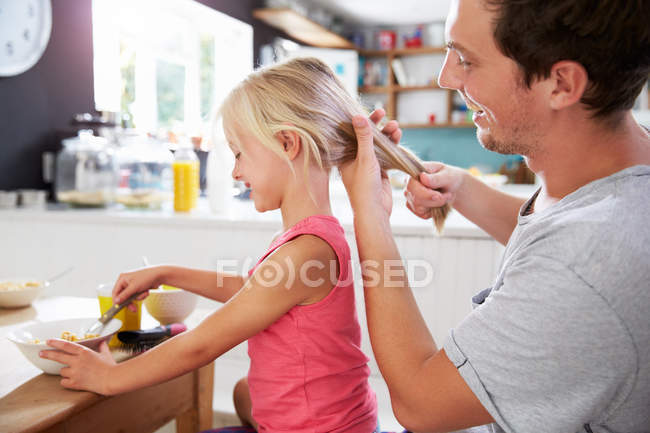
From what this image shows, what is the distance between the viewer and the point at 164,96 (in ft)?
11.8

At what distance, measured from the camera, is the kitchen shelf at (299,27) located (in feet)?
13.8

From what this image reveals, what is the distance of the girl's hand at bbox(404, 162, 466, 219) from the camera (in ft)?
3.64

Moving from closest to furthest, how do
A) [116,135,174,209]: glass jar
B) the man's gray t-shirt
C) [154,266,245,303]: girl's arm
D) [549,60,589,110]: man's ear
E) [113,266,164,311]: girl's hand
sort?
the man's gray t-shirt → [549,60,589,110]: man's ear → [113,266,164,311]: girl's hand → [154,266,245,303]: girl's arm → [116,135,174,209]: glass jar

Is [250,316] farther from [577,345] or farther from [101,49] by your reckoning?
[101,49]

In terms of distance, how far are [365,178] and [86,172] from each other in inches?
66.8

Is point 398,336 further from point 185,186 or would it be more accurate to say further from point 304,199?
point 185,186

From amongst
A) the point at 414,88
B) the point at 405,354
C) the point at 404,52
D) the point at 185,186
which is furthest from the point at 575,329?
the point at 404,52

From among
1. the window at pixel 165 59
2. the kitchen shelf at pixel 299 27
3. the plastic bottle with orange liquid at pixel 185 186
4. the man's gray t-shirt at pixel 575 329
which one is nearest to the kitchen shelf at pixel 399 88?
the kitchen shelf at pixel 299 27

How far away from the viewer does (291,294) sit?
880 mm

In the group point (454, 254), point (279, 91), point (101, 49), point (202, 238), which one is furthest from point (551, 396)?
point (101, 49)

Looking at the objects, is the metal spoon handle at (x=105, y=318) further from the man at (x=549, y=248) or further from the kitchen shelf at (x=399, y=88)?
the kitchen shelf at (x=399, y=88)

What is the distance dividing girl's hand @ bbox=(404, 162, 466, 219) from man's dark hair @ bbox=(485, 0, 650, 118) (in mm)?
Result: 391

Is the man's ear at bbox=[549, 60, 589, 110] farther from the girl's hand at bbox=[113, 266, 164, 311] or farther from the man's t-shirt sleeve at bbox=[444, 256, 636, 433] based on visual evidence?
the girl's hand at bbox=[113, 266, 164, 311]

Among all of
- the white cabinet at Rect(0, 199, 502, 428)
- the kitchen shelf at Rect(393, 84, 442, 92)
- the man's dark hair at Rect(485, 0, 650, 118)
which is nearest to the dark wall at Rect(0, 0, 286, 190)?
the white cabinet at Rect(0, 199, 502, 428)
